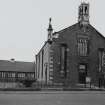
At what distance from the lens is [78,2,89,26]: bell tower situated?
1906 inches

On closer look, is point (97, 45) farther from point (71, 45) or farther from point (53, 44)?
point (53, 44)

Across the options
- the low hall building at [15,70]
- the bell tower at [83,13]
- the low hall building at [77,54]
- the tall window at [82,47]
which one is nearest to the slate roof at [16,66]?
the low hall building at [15,70]

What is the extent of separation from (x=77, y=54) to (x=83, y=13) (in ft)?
24.1

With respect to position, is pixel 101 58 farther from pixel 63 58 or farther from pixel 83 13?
pixel 83 13

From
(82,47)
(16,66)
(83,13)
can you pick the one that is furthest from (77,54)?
(16,66)

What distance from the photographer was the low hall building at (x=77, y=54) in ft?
150

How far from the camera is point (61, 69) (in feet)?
151

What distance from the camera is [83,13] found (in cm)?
4888

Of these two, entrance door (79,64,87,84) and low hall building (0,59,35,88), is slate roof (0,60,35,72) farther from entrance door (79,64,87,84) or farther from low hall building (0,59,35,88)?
entrance door (79,64,87,84)

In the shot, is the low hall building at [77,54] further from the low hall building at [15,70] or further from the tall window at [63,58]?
the low hall building at [15,70]

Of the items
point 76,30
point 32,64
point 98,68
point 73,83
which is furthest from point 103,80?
point 32,64
